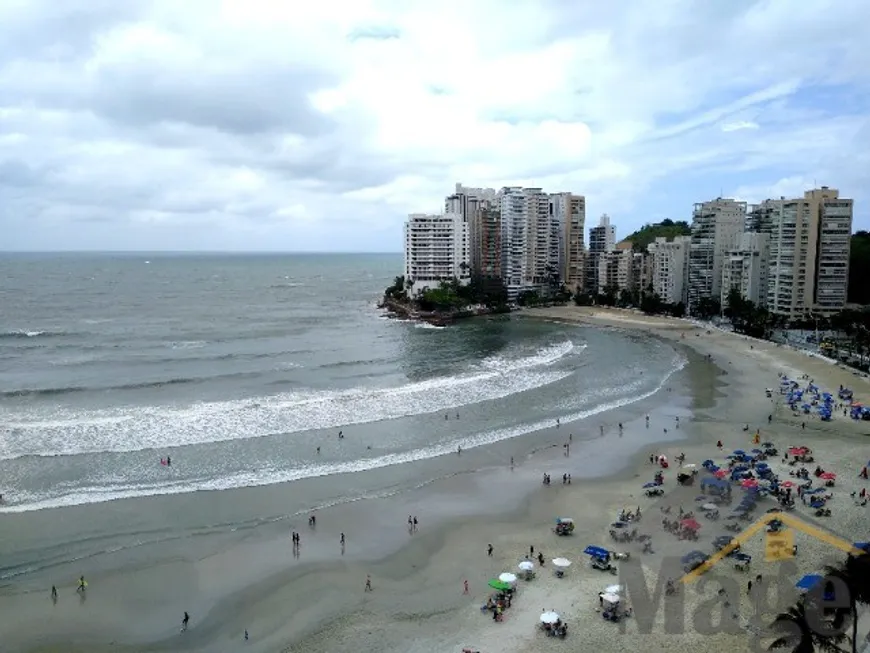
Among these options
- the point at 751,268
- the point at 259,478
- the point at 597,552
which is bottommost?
the point at 259,478

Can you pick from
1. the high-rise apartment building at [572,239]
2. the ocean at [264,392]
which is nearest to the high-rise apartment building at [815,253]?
the ocean at [264,392]

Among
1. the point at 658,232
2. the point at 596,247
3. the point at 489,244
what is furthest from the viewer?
the point at 658,232

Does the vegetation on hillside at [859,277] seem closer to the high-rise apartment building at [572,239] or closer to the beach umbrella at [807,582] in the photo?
the high-rise apartment building at [572,239]

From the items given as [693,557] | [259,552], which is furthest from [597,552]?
[259,552]

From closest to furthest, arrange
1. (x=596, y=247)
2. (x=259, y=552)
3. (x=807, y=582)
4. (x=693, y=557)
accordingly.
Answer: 1. (x=807, y=582)
2. (x=693, y=557)
3. (x=259, y=552)
4. (x=596, y=247)

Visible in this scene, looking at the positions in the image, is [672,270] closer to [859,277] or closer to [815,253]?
[859,277]

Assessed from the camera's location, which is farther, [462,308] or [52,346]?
[462,308]

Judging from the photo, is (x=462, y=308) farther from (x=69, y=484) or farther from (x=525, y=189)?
(x=69, y=484)

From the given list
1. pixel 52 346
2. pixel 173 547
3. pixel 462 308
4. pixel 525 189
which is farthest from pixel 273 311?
pixel 173 547
